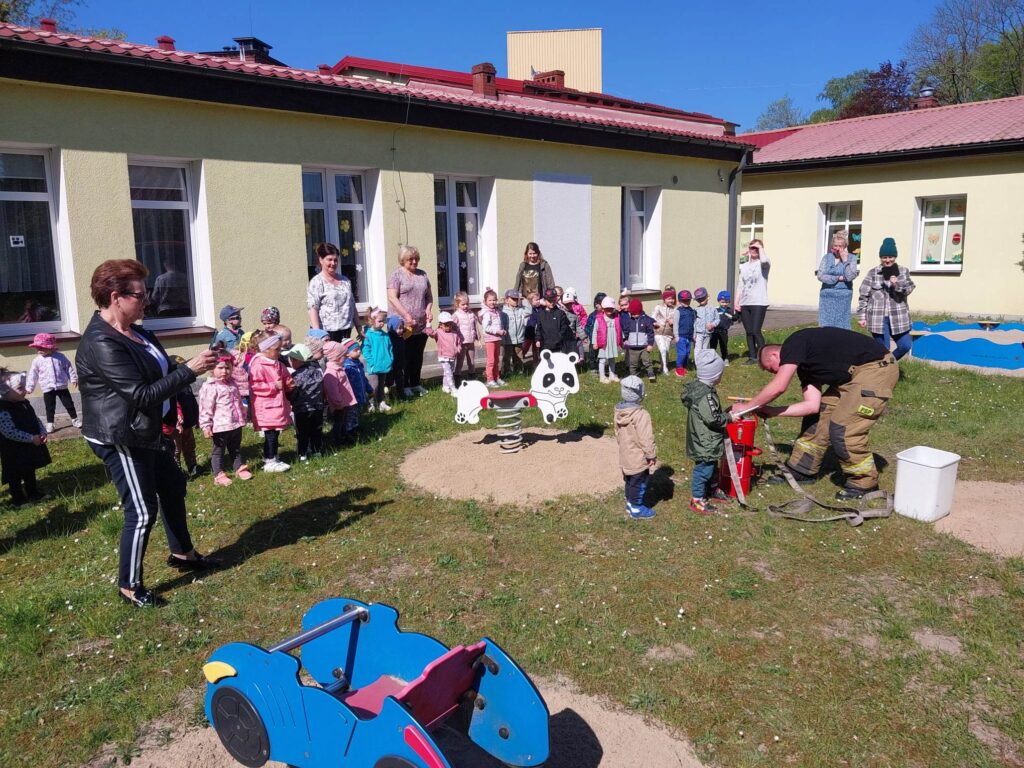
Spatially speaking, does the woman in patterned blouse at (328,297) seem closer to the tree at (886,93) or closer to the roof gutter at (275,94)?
the roof gutter at (275,94)

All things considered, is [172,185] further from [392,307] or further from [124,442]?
[124,442]

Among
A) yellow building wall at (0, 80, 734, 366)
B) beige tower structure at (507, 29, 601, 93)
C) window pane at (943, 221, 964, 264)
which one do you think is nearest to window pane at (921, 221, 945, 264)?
window pane at (943, 221, 964, 264)

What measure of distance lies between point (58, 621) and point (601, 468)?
13.8ft

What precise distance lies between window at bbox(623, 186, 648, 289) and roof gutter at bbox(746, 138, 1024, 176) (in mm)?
6853

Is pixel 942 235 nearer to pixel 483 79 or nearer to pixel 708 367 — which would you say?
pixel 483 79

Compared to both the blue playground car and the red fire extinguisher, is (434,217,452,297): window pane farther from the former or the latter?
the blue playground car

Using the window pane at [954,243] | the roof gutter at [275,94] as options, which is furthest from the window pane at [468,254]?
the window pane at [954,243]

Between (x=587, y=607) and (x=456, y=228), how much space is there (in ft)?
31.9

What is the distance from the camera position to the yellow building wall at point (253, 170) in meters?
9.27

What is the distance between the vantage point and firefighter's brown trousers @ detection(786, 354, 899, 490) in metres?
6.09

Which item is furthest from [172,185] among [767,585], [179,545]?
[767,585]

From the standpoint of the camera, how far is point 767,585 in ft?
16.1

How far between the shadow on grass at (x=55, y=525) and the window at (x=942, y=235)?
63.2 ft

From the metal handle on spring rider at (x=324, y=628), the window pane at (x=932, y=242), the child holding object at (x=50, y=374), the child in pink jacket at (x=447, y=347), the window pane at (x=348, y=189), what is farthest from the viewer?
the window pane at (x=932, y=242)
